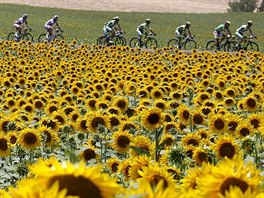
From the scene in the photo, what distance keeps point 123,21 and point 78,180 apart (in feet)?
171

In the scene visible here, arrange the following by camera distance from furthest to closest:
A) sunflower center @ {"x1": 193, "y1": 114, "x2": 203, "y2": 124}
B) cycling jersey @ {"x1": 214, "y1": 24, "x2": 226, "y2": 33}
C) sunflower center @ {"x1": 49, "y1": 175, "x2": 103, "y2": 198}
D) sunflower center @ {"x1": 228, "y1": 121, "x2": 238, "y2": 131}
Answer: cycling jersey @ {"x1": 214, "y1": 24, "x2": 226, "y2": 33} < sunflower center @ {"x1": 193, "y1": 114, "x2": 203, "y2": 124} < sunflower center @ {"x1": 228, "y1": 121, "x2": 238, "y2": 131} < sunflower center @ {"x1": 49, "y1": 175, "x2": 103, "y2": 198}

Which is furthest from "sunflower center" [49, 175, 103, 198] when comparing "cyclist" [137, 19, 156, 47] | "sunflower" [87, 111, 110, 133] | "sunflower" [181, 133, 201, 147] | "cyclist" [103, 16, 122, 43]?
"cyclist" [137, 19, 156, 47]

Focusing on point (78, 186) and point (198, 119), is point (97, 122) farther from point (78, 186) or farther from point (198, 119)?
point (78, 186)

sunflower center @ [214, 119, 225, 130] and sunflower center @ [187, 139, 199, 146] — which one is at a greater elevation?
sunflower center @ [214, 119, 225, 130]

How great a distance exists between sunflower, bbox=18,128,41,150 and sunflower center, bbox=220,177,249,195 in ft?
16.4

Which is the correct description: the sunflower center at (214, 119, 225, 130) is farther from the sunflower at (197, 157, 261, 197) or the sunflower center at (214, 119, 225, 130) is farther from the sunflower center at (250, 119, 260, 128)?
the sunflower at (197, 157, 261, 197)

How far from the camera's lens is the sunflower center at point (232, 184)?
1.59m

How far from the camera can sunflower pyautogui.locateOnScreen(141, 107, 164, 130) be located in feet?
20.3

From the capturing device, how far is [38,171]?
1.50 metres

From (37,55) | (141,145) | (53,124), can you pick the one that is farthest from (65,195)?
(37,55)

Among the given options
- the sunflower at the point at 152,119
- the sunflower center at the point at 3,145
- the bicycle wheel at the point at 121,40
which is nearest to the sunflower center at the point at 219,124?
the sunflower at the point at 152,119

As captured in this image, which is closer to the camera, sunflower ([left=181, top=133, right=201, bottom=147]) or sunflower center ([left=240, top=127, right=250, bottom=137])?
sunflower ([left=181, top=133, right=201, bottom=147])

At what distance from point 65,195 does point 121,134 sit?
5.03 metres

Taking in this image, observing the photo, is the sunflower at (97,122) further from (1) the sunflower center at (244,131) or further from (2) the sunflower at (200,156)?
(2) the sunflower at (200,156)
